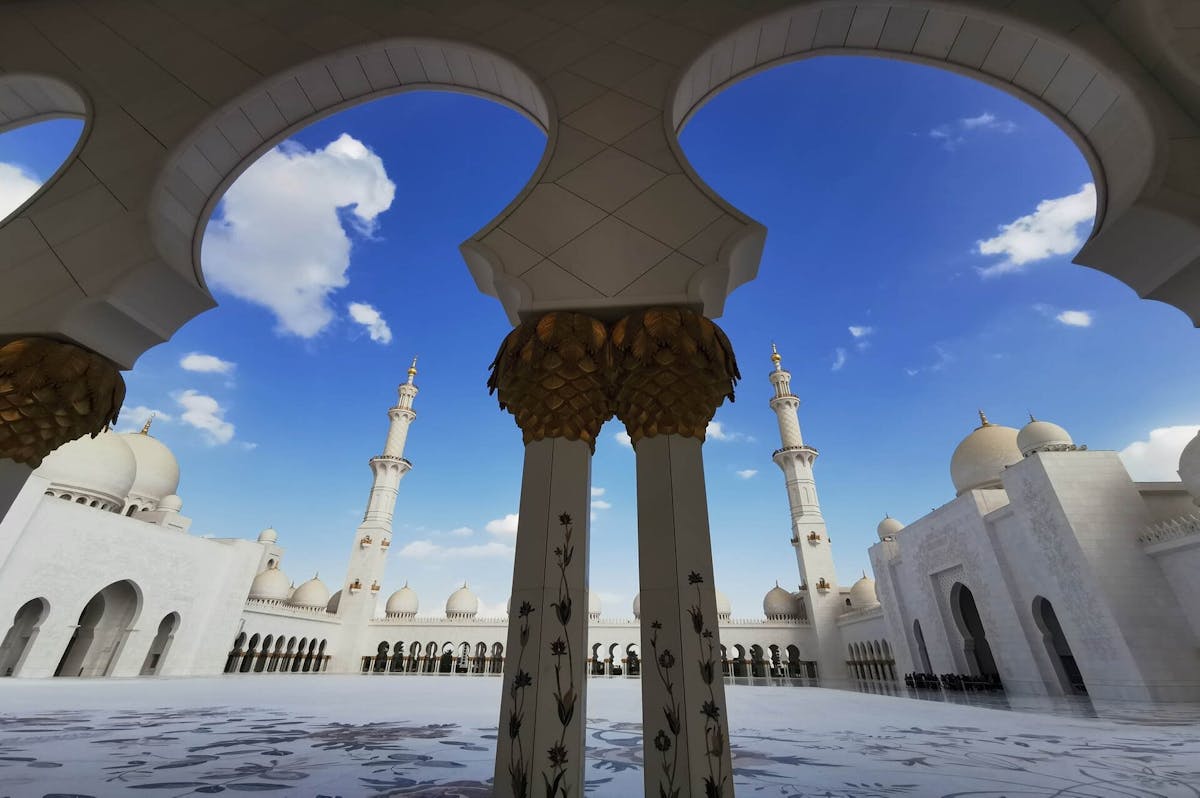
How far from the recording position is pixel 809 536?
2016 centimetres

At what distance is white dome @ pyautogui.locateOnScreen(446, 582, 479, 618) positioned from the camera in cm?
2222

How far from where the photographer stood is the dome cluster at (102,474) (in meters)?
12.5

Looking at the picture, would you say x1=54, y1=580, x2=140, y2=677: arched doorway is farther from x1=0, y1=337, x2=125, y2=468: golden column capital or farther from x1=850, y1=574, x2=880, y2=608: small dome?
x1=850, y1=574, x2=880, y2=608: small dome

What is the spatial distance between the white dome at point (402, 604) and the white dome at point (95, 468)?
1081 centimetres

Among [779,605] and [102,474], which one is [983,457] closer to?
[779,605]

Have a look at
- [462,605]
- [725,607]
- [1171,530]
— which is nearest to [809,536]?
[725,607]

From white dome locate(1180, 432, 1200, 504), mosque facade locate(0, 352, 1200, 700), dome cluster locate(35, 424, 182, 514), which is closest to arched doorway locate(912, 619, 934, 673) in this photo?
mosque facade locate(0, 352, 1200, 700)

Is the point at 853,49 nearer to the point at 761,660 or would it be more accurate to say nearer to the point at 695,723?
the point at 695,723

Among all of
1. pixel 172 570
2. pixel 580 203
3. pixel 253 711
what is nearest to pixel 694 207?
pixel 580 203

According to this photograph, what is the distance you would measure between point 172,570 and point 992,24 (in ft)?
57.4

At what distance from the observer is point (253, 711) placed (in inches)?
174

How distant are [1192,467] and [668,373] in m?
11.1

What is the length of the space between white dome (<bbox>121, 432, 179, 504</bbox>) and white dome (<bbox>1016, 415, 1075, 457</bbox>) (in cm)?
2351

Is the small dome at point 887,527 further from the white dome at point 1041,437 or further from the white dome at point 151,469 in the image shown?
the white dome at point 151,469
